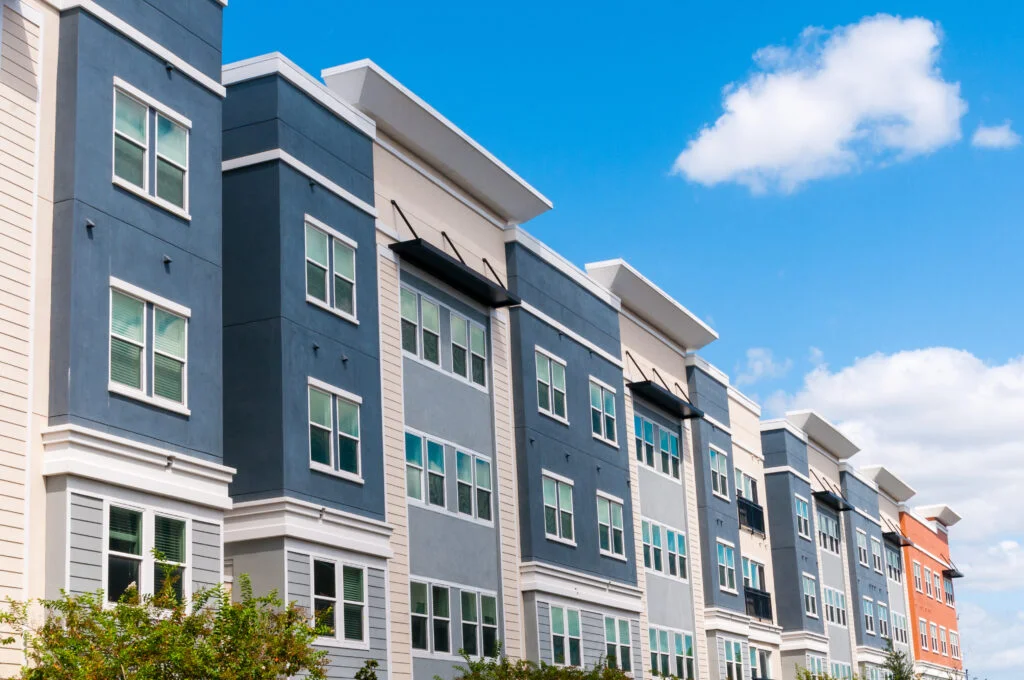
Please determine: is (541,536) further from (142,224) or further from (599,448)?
(142,224)

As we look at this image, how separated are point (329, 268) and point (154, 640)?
1257 cm

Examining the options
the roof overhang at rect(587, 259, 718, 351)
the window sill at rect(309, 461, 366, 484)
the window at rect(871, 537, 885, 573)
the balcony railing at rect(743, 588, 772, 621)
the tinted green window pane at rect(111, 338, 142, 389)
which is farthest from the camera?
the window at rect(871, 537, 885, 573)

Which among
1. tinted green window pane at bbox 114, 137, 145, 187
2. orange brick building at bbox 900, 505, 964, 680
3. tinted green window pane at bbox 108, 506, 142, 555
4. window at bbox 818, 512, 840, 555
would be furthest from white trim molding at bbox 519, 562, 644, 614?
orange brick building at bbox 900, 505, 964, 680

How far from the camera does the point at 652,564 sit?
154 feet

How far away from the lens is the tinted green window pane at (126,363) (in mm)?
22719

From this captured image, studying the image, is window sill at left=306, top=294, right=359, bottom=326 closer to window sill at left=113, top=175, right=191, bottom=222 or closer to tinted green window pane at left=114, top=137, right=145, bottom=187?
window sill at left=113, top=175, right=191, bottom=222

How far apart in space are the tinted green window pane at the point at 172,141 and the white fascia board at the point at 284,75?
4808 mm

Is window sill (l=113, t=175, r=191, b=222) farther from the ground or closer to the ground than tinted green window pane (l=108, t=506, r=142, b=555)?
farther from the ground

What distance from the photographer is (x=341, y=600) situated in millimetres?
28516

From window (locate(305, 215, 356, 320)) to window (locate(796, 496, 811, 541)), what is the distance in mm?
37742

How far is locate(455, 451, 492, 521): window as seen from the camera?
3500 cm

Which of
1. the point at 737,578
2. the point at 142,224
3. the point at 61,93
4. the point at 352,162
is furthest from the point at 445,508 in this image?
the point at 737,578

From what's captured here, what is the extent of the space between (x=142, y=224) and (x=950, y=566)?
80286 mm

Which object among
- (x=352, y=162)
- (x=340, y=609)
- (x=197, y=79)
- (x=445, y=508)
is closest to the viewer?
(x=197, y=79)
